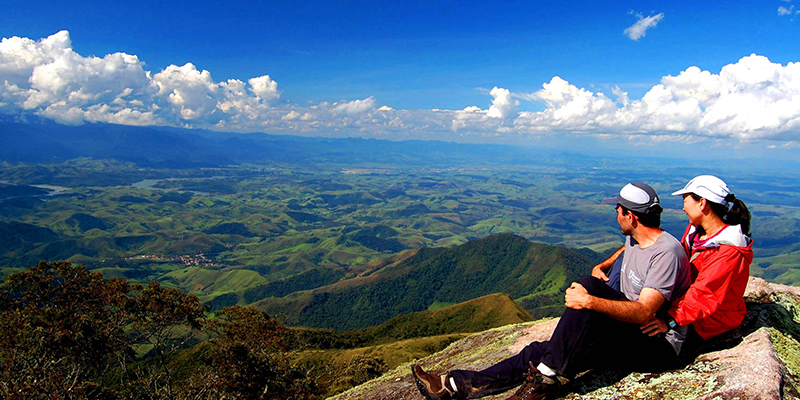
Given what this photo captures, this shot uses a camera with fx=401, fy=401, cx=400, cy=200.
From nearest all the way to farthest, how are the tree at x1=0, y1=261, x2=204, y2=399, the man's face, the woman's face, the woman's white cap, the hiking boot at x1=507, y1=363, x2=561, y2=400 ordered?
the hiking boot at x1=507, y1=363, x2=561, y2=400
the woman's white cap
the man's face
the woman's face
the tree at x1=0, y1=261, x2=204, y2=399

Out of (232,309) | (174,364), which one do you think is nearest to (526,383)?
(232,309)

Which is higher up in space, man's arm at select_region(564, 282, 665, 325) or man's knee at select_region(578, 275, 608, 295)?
man's knee at select_region(578, 275, 608, 295)

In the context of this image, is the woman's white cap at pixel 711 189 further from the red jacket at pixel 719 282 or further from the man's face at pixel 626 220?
the man's face at pixel 626 220

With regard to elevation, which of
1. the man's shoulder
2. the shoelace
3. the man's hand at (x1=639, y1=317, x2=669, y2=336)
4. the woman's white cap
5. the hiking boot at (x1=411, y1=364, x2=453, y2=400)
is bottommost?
the hiking boot at (x1=411, y1=364, x2=453, y2=400)

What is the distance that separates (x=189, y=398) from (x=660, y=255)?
24.1m

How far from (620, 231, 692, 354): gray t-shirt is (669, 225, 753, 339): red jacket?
0.22 m

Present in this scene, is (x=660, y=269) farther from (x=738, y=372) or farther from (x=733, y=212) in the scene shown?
(x=738, y=372)

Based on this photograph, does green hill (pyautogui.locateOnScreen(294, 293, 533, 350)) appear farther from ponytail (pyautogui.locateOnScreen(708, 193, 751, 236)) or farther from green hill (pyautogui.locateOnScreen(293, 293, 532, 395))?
ponytail (pyautogui.locateOnScreen(708, 193, 751, 236))

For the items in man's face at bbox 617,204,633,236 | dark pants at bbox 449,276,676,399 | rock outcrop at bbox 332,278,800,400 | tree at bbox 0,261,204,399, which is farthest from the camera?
tree at bbox 0,261,204,399

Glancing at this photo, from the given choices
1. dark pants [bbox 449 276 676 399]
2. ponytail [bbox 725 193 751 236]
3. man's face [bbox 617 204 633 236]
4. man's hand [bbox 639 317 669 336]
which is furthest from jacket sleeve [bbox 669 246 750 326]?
man's face [bbox 617 204 633 236]

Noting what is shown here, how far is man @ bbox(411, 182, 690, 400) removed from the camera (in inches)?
271

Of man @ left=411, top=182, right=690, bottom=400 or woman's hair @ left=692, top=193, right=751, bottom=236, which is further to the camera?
woman's hair @ left=692, top=193, right=751, bottom=236

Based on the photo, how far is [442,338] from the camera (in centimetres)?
8525

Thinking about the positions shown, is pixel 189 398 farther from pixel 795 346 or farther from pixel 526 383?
pixel 795 346
